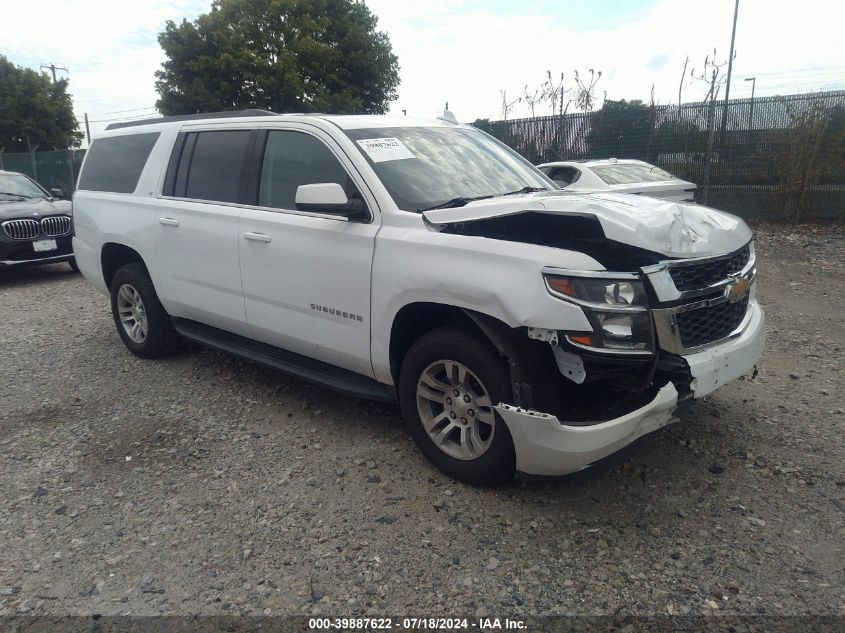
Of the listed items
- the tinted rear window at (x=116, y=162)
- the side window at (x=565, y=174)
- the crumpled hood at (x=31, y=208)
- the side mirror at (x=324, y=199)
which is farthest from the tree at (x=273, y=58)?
the side mirror at (x=324, y=199)

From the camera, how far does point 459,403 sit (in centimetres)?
319

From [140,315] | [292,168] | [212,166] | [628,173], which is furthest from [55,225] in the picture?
[628,173]

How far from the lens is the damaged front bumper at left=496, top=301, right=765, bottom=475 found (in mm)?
2688

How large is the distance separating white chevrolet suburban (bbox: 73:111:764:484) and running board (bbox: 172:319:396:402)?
0.01 metres

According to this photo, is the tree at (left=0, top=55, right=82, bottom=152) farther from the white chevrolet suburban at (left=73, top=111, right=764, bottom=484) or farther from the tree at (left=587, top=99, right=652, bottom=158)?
the white chevrolet suburban at (left=73, top=111, right=764, bottom=484)

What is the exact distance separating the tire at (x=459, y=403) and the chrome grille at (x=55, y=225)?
27.5ft

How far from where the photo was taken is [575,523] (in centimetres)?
298

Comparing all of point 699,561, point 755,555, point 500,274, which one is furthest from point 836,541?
point 500,274

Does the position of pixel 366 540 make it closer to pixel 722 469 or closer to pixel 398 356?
pixel 398 356

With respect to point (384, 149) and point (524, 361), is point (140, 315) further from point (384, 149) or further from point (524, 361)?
point (524, 361)

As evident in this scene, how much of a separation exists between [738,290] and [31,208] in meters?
9.92

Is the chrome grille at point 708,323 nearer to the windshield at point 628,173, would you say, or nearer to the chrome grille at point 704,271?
the chrome grille at point 704,271

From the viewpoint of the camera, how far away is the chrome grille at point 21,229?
9164mm

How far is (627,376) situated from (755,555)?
0.91 metres
